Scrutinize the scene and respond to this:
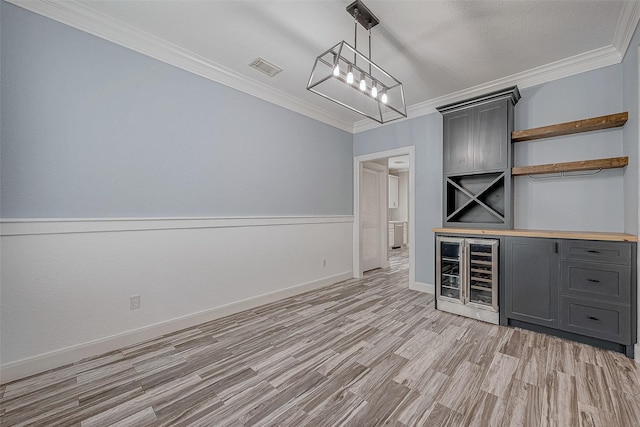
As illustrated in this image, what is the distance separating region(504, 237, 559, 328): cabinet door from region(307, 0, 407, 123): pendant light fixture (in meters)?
1.83

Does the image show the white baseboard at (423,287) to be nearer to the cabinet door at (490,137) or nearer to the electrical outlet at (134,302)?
the cabinet door at (490,137)

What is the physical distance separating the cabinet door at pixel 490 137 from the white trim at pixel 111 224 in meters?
2.67

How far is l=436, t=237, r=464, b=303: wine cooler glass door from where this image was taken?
10.3 ft

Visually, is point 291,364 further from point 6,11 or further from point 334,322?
point 6,11

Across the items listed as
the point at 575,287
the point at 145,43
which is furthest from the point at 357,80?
Result: the point at 575,287

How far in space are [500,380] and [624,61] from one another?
3140 millimetres

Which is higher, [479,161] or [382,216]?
[479,161]

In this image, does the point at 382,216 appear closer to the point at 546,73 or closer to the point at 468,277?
the point at 468,277

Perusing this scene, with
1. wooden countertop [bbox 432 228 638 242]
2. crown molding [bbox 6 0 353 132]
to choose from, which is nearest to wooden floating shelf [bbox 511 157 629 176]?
wooden countertop [bbox 432 228 638 242]

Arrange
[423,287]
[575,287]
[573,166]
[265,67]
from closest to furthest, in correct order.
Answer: [575,287] → [573,166] → [265,67] → [423,287]

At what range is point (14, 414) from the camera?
62.7 inches

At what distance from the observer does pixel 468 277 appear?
300cm

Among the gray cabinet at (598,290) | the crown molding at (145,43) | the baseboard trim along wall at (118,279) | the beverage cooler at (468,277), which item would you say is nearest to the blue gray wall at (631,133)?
the gray cabinet at (598,290)

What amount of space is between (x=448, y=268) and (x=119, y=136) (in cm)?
372
